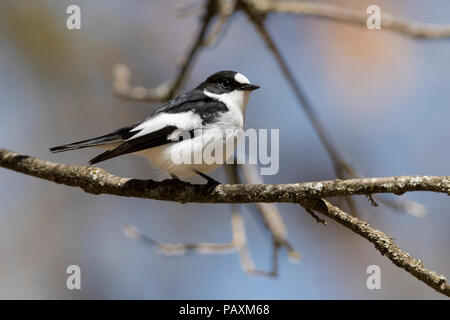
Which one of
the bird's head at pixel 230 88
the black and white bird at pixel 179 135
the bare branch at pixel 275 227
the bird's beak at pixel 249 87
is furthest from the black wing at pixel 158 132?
the bare branch at pixel 275 227

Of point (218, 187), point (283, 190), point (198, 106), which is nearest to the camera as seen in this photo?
point (283, 190)

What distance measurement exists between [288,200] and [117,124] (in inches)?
197

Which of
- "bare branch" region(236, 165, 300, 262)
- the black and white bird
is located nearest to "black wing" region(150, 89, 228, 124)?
the black and white bird

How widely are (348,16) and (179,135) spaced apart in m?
1.77

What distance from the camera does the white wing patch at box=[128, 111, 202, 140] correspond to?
3699 mm

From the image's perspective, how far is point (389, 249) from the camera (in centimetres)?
248

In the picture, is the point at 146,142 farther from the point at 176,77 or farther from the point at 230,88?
the point at 176,77

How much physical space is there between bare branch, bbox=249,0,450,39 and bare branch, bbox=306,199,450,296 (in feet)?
7.26

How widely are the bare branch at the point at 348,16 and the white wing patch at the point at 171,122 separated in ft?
4.50

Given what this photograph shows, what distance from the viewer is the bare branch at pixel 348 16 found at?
4246 mm

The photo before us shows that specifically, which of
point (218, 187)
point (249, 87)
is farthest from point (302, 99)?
point (218, 187)

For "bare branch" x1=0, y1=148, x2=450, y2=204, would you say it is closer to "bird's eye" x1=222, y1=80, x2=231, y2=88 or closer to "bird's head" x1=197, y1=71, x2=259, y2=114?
"bird's head" x1=197, y1=71, x2=259, y2=114

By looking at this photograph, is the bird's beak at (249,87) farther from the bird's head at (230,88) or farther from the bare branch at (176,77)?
the bare branch at (176,77)

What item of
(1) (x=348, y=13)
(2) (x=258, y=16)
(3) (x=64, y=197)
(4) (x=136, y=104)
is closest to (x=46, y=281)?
(3) (x=64, y=197)
